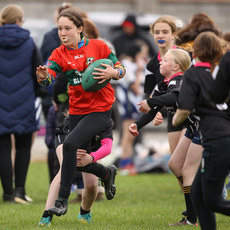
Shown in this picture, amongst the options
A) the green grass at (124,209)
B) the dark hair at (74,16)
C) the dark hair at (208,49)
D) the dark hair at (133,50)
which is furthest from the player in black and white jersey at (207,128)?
the dark hair at (133,50)

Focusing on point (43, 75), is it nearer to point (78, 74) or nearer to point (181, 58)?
point (78, 74)

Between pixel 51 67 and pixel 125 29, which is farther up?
pixel 51 67

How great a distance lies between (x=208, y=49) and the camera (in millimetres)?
5590

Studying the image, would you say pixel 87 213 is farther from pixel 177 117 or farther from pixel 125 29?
pixel 125 29

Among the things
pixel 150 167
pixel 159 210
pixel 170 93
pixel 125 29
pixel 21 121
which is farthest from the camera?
pixel 125 29

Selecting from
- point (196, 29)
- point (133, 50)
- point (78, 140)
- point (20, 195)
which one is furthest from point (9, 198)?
point (133, 50)

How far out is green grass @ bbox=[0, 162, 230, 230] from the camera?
22.5 feet

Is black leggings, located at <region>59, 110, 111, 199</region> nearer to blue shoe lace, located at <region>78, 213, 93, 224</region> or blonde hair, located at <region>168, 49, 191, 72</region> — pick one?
blue shoe lace, located at <region>78, 213, 93, 224</region>

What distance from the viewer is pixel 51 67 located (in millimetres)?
6586

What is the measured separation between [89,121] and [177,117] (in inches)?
48.0

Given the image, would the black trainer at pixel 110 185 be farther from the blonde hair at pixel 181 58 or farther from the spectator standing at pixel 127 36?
the spectator standing at pixel 127 36

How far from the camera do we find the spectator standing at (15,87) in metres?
8.78

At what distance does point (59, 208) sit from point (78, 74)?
1.33m

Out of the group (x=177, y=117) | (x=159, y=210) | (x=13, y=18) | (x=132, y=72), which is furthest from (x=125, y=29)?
(x=177, y=117)
